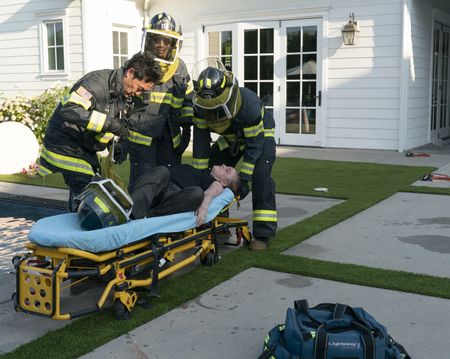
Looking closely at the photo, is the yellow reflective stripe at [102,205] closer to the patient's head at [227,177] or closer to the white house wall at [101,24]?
the patient's head at [227,177]

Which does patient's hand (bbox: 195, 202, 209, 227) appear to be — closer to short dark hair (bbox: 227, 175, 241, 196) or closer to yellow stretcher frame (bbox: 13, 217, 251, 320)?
yellow stretcher frame (bbox: 13, 217, 251, 320)

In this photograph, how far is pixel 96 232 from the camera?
3299mm

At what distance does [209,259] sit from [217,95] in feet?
4.15

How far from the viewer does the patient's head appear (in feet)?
15.3

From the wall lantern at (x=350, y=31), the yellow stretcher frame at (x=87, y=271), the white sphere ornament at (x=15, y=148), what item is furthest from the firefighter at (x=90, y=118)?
the wall lantern at (x=350, y=31)

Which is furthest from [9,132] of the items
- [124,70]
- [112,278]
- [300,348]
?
[300,348]

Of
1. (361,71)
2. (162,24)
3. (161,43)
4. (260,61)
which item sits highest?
(260,61)

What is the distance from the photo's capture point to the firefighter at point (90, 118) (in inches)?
156

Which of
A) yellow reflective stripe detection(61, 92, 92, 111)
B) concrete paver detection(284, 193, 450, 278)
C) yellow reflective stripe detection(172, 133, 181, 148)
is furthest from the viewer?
yellow reflective stripe detection(172, 133, 181, 148)

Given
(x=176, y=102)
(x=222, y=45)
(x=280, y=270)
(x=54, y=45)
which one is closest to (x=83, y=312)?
(x=280, y=270)

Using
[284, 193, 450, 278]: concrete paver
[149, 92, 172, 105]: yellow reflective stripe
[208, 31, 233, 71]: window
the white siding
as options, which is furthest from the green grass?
the white siding

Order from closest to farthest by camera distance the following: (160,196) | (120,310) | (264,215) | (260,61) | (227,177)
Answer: (120,310) < (160,196) < (227,177) < (264,215) < (260,61)

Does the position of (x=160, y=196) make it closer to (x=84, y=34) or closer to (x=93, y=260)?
(x=93, y=260)

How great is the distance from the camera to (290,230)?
18.1 ft
